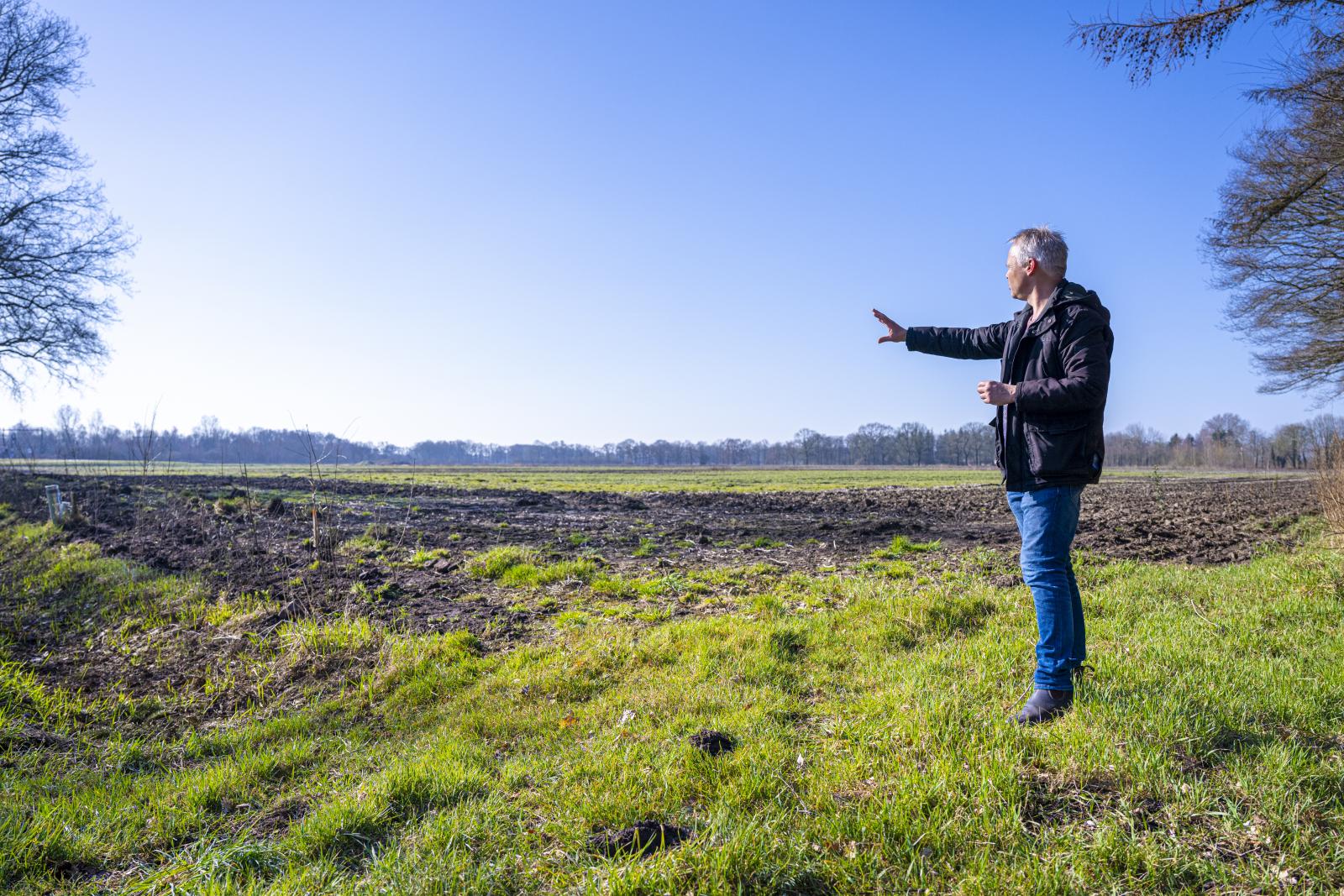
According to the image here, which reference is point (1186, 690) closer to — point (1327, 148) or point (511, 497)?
point (1327, 148)

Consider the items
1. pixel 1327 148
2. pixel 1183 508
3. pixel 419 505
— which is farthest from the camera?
pixel 419 505

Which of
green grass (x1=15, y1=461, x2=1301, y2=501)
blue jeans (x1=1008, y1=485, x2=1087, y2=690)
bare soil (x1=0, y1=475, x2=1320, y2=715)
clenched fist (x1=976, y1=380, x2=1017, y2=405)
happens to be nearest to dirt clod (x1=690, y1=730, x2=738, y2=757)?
blue jeans (x1=1008, y1=485, x2=1087, y2=690)

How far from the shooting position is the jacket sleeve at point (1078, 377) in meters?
3.16

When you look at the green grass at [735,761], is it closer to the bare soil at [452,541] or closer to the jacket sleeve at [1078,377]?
the bare soil at [452,541]

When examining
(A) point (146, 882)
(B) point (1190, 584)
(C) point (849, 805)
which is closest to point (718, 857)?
(C) point (849, 805)

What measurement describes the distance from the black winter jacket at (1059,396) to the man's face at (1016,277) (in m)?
0.18

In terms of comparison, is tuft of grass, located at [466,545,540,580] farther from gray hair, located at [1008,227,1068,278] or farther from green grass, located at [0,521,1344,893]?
gray hair, located at [1008,227,1068,278]

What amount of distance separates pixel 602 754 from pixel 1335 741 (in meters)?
3.52

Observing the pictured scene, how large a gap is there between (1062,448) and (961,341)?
1293mm

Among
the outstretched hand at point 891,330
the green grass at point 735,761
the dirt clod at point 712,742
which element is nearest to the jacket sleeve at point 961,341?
the outstretched hand at point 891,330

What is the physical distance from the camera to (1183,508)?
17.3 m

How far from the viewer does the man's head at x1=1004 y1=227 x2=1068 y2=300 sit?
11.6 feet

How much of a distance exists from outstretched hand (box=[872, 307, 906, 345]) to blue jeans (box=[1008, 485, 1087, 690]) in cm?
155

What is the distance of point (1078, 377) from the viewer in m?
3.19
